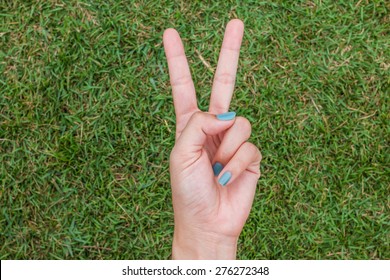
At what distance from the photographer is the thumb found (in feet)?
6.84

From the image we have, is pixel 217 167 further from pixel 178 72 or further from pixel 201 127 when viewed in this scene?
pixel 178 72

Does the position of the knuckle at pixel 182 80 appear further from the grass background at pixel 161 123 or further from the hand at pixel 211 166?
the grass background at pixel 161 123

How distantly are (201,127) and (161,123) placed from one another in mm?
1261

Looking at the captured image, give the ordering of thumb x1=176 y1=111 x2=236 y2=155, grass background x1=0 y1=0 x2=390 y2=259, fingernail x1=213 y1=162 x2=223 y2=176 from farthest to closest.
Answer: grass background x1=0 y1=0 x2=390 y2=259, fingernail x1=213 y1=162 x2=223 y2=176, thumb x1=176 y1=111 x2=236 y2=155

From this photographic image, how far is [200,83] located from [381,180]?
1.42 metres

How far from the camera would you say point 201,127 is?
6.86ft

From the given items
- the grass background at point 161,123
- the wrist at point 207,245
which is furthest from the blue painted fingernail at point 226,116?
the grass background at point 161,123

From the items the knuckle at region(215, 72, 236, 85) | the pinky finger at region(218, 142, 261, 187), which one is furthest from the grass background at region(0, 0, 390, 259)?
the pinky finger at region(218, 142, 261, 187)

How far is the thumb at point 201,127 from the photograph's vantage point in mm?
2084

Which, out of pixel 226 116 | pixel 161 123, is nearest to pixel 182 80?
pixel 226 116

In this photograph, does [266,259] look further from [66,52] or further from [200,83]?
[66,52]

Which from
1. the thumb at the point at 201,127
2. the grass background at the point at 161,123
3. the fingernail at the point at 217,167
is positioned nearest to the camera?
the thumb at the point at 201,127

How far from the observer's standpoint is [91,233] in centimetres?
326

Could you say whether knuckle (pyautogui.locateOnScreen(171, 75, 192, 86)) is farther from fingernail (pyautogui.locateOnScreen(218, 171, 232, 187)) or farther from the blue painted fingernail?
fingernail (pyautogui.locateOnScreen(218, 171, 232, 187))
